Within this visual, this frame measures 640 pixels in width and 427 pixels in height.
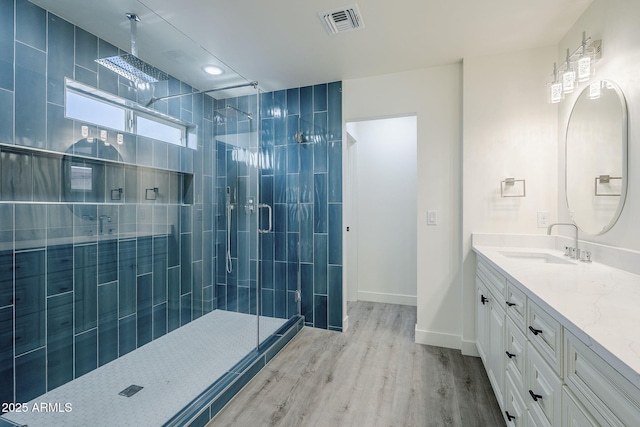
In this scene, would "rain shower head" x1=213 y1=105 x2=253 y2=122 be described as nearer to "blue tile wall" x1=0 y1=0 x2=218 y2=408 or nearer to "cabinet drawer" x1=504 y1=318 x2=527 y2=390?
"blue tile wall" x1=0 y1=0 x2=218 y2=408

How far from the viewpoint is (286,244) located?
3.04 m

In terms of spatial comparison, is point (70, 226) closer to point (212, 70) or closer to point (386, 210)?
point (212, 70)

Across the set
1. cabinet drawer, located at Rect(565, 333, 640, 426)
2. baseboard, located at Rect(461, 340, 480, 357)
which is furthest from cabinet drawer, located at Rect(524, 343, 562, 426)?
baseboard, located at Rect(461, 340, 480, 357)

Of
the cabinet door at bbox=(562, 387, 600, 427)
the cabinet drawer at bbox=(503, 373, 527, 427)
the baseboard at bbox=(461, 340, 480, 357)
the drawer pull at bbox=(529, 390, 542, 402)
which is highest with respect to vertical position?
the cabinet door at bbox=(562, 387, 600, 427)

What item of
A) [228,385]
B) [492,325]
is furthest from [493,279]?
[228,385]

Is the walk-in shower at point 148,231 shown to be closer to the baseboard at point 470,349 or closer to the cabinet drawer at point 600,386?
the baseboard at point 470,349

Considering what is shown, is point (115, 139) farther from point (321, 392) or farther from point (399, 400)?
point (399, 400)

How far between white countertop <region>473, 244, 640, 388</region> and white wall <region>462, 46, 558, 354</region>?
2.30ft

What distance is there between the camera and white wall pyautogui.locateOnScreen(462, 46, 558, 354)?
228cm

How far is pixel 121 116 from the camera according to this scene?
7.38 ft

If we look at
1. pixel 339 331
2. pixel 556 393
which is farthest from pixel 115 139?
pixel 556 393

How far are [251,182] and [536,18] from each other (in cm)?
249

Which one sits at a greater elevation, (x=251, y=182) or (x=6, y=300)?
(x=251, y=182)

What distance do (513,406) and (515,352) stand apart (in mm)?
262
